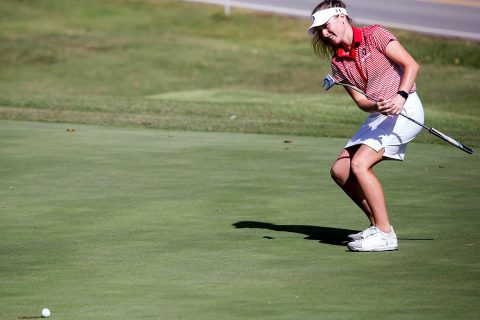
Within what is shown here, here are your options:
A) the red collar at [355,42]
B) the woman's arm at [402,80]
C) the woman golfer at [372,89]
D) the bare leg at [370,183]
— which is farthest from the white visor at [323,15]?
the bare leg at [370,183]

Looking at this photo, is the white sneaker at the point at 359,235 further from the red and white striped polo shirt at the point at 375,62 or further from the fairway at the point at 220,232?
the red and white striped polo shirt at the point at 375,62

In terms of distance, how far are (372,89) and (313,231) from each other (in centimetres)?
123

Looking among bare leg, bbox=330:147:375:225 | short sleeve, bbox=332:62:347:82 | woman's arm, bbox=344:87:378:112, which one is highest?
short sleeve, bbox=332:62:347:82

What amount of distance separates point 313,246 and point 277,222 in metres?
1.09

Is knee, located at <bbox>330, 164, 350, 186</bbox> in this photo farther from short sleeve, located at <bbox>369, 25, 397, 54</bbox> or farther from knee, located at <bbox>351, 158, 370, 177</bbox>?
short sleeve, located at <bbox>369, 25, 397, 54</bbox>

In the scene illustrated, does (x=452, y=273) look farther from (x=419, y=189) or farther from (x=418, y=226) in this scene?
(x=419, y=189)

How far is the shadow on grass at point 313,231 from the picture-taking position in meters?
8.59

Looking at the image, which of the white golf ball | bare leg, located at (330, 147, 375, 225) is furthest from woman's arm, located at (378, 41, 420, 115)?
the white golf ball

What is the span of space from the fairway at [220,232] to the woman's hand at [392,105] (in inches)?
37.5

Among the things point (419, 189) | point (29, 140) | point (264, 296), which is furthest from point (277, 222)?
point (29, 140)

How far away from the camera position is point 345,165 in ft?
28.1

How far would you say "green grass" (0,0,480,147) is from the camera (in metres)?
17.8

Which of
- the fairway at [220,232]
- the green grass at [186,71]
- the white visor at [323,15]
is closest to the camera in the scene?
the fairway at [220,232]

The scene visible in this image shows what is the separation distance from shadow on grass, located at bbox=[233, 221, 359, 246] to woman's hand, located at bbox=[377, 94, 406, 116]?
1015 millimetres
